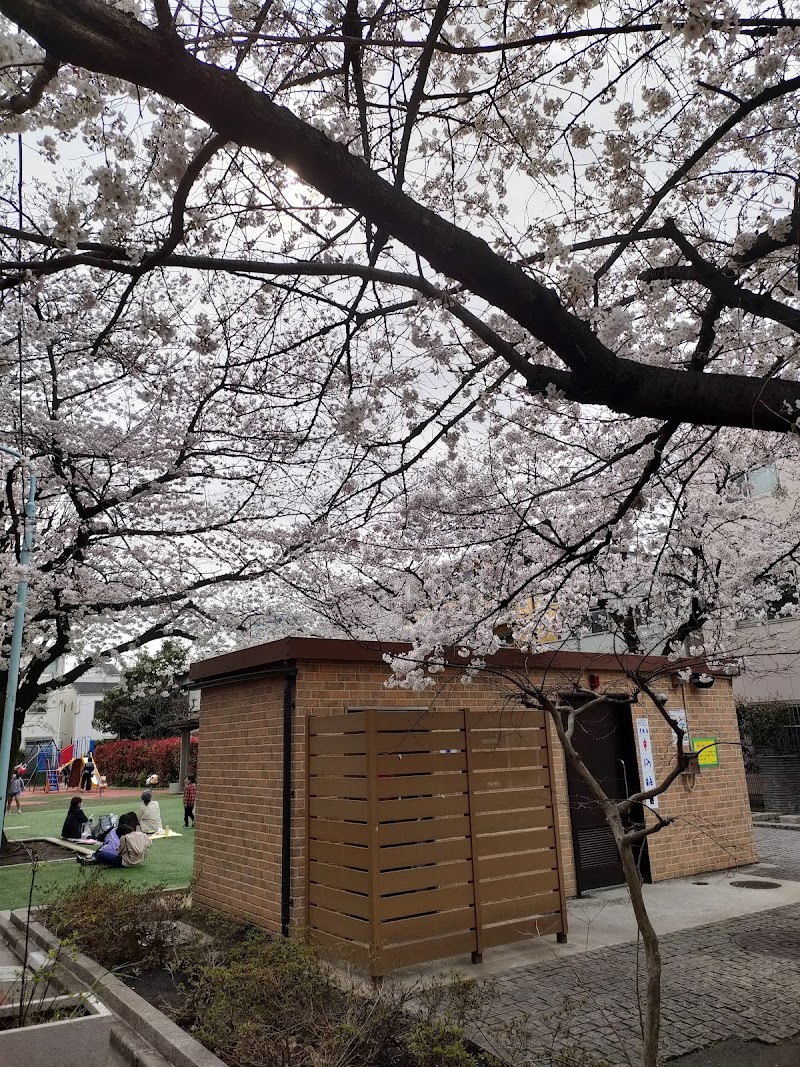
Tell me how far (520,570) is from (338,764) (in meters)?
4.80

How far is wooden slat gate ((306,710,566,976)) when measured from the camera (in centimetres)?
591

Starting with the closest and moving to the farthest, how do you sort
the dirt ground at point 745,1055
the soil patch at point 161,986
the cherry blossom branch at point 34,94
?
the cherry blossom branch at point 34,94 → the dirt ground at point 745,1055 → the soil patch at point 161,986

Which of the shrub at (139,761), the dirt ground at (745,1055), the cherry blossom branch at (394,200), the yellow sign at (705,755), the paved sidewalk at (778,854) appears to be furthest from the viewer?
the shrub at (139,761)

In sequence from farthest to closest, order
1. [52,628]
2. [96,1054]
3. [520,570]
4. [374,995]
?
[52,628] → [520,570] → [374,995] → [96,1054]

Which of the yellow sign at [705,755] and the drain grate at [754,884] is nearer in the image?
the drain grate at [754,884]

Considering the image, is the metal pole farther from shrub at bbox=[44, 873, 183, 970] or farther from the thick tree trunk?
the thick tree trunk

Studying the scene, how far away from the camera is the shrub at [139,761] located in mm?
31953

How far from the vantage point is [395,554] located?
441 inches

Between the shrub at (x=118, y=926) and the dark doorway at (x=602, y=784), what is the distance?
466 cm

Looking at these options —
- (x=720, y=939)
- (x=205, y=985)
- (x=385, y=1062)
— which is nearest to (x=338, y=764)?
(x=205, y=985)

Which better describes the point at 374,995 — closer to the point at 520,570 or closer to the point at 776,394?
the point at 776,394

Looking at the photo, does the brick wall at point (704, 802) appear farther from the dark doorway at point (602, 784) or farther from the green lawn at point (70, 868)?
the green lawn at point (70, 868)

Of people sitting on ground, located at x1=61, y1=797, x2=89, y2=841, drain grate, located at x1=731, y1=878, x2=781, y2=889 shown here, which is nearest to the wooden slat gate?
drain grate, located at x1=731, y1=878, x2=781, y2=889

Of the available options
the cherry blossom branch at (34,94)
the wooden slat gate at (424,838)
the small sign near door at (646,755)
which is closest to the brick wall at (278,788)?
the small sign near door at (646,755)
